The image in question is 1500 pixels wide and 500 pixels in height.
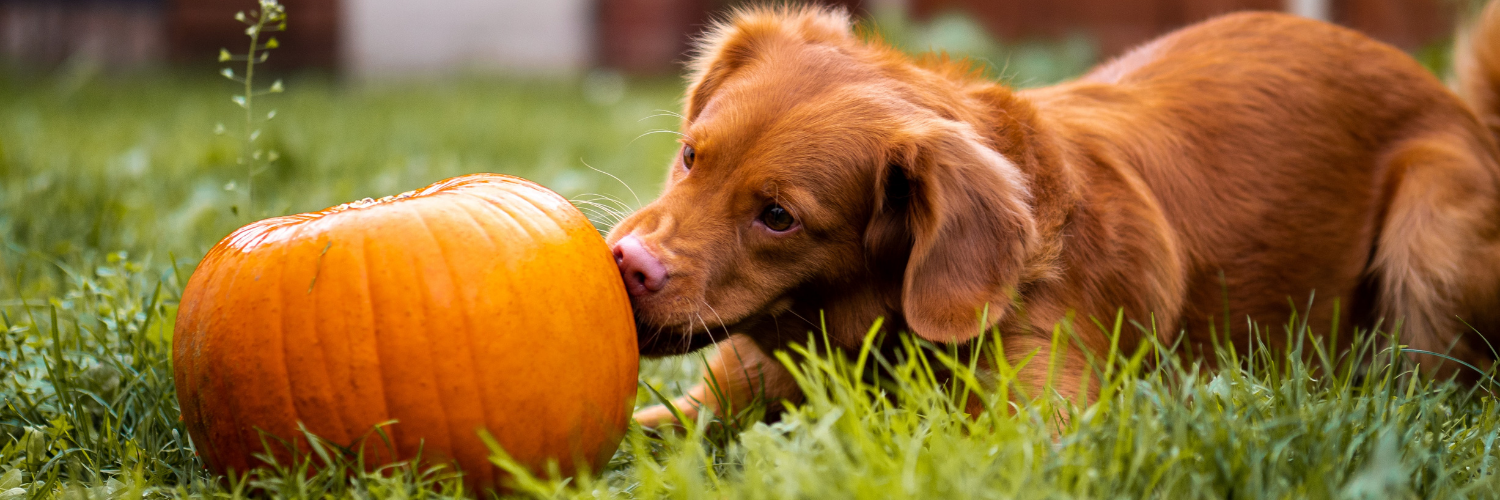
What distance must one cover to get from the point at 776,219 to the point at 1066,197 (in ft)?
2.29

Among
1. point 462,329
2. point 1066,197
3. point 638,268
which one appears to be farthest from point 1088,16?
point 462,329

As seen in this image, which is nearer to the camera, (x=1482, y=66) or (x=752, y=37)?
(x=752, y=37)

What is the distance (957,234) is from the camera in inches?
91.5

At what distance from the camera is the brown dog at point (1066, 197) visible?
7.64 ft

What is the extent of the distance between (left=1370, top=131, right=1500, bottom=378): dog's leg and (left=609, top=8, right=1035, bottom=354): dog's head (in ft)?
3.94

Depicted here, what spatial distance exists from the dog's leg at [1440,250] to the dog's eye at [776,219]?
1724 millimetres

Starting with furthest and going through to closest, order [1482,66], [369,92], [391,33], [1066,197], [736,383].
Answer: [391,33]
[369,92]
[1482,66]
[736,383]
[1066,197]

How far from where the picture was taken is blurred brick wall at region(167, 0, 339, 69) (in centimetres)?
1303

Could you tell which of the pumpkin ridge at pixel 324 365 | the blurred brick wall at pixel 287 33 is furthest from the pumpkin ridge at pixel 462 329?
the blurred brick wall at pixel 287 33

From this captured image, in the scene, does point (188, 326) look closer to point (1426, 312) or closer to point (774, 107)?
point (774, 107)

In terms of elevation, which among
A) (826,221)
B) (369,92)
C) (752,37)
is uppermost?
(752,37)

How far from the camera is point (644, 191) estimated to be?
501cm

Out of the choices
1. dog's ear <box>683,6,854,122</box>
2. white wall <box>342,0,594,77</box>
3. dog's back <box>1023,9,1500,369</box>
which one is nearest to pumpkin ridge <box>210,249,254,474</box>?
dog's ear <box>683,6,854,122</box>

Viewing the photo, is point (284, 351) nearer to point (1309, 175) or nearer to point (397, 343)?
point (397, 343)
